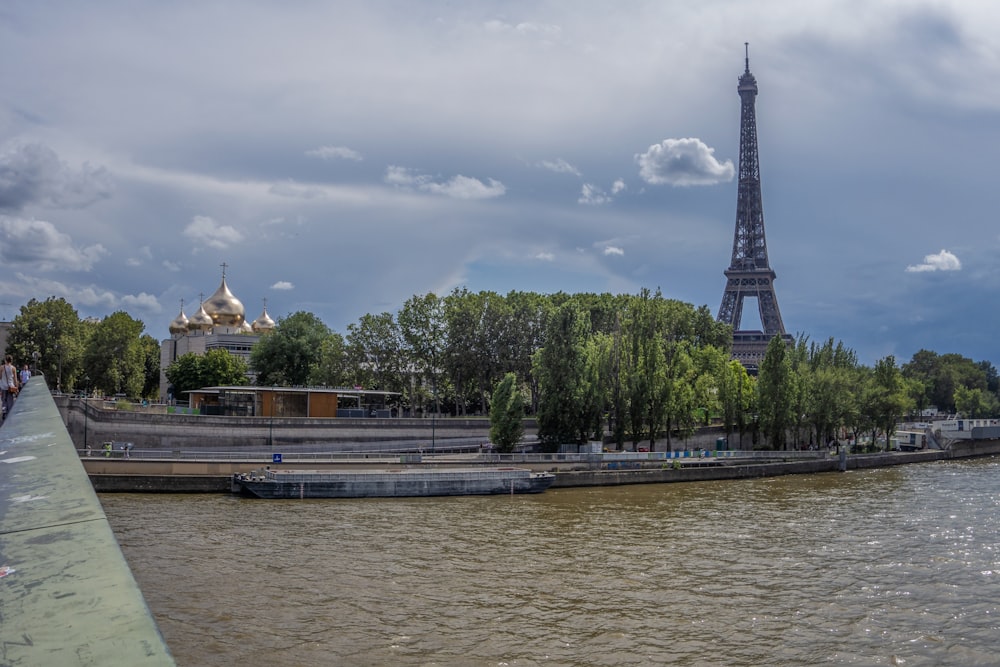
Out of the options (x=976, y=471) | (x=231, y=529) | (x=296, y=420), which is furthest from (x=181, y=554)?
(x=976, y=471)

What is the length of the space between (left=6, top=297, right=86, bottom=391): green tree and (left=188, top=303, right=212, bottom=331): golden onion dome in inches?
1579

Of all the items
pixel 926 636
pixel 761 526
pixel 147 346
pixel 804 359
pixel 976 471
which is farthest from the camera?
pixel 147 346

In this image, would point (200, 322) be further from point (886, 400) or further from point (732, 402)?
point (886, 400)

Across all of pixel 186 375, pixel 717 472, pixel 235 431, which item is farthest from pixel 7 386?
pixel 186 375

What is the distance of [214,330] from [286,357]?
3179 centimetres

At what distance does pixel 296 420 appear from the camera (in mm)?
59000

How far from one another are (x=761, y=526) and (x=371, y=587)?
1831 centimetres

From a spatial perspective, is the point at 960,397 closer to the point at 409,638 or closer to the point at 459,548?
the point at 459,548

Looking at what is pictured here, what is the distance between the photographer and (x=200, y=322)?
117750mm

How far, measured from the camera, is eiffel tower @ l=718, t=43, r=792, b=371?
134875 mm

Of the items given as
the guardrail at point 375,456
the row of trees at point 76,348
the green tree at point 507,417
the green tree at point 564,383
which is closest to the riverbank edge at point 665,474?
the guardrail at point 375,456

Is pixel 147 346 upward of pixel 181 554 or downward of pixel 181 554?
upward

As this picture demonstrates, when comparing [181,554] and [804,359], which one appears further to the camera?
[804,359]

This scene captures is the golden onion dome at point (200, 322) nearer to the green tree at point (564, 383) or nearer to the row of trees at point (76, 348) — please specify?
the row of trees at point (76, 348)
